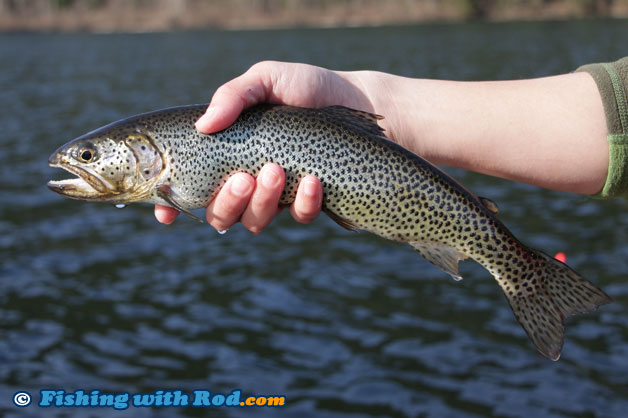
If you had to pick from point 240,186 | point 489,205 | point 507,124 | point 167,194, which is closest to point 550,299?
point 489,205

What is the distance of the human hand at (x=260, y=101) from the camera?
4090 millimetres

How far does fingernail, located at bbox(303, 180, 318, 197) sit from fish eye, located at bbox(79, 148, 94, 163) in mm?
1299

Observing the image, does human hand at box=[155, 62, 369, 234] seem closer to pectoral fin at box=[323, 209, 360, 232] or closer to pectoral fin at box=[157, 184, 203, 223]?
pectoral fin at box=[323, 209, 360, 232]

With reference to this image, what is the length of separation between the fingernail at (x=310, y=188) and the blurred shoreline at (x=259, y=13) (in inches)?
3551

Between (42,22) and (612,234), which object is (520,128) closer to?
(612,234)

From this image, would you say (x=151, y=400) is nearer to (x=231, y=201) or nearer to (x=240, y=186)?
(x=231, y=201)

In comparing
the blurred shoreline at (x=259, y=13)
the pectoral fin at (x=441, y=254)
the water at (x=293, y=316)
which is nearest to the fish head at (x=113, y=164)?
the pectoral fin at (x=441, y=254)

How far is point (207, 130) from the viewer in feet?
13.4

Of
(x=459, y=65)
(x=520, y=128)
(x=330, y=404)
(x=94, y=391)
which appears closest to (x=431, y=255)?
(x=520, y=128)

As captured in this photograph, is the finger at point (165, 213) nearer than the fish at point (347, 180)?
No

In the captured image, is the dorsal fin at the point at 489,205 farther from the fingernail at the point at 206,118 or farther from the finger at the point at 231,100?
the fingernail at the point at 206,118

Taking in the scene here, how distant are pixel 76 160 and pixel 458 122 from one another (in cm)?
249

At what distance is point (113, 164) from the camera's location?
13.8 feet

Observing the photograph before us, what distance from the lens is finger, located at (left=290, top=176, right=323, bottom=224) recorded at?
13.3ft
